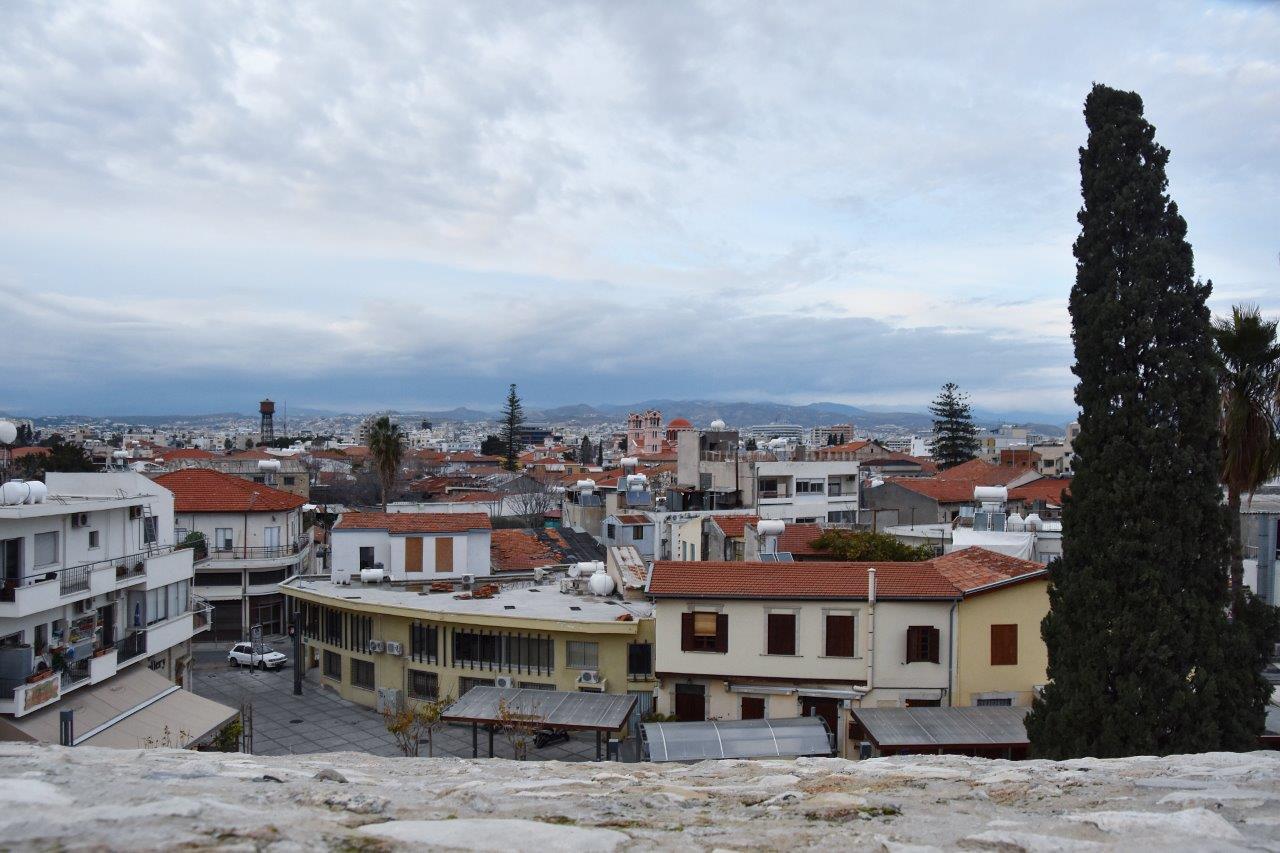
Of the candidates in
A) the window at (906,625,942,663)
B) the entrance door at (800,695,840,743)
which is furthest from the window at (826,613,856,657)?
the window at (906,625,942,663)

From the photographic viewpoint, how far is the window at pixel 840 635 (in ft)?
69.0

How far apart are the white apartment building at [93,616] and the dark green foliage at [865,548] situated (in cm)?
1775

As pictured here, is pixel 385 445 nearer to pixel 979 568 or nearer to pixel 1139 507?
pixel 979 568

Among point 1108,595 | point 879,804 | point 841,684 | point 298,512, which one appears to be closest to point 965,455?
point 298,512

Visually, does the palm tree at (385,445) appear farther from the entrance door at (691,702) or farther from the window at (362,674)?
the entrance door at (691,702)

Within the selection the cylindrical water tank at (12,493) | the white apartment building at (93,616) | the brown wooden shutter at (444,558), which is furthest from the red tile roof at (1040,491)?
the cylindrical water tank at (12,493)

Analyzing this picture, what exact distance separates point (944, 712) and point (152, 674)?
20.1 metres

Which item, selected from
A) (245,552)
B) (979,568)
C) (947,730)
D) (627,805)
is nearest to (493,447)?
(245,552)

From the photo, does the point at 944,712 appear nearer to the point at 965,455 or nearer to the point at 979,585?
the point at 979,585

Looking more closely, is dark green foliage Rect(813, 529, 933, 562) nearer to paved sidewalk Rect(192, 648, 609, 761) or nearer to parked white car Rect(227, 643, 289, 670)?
paved sidewalk Rect(192, 648, 609, 761)

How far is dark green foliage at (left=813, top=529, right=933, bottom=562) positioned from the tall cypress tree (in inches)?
435

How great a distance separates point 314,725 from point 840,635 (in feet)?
52.3

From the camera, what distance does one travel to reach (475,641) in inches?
993

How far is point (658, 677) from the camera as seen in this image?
21891 millimetres
